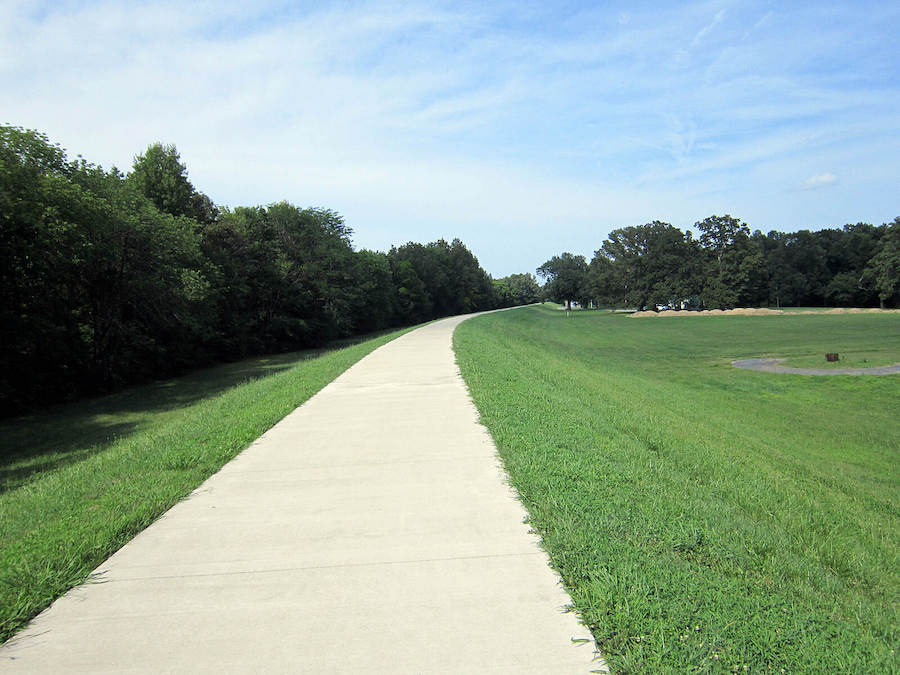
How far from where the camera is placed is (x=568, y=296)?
136 m

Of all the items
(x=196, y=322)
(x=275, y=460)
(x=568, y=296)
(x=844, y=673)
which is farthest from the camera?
(x=568, y=296)

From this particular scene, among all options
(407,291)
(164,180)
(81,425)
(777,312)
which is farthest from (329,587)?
(777,312)

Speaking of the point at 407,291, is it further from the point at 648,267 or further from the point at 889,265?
the point at 889,265

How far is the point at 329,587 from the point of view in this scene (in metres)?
3.23

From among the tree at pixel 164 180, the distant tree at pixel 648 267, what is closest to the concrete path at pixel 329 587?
the tree at pixel 164 180

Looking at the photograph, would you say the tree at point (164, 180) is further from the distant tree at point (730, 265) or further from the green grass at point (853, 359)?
the distant tree at point (730, 265)

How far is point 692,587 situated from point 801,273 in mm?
108739

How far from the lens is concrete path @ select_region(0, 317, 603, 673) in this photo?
8.58 ft

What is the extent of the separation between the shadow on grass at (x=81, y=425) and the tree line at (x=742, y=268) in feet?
274

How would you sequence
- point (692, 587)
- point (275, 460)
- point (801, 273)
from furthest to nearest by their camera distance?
point (801, 273) < point (275, 460) < point (692, 587)

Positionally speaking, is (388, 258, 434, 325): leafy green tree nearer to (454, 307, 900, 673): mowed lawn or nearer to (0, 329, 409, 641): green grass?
(0, 329, 409, 641): green grass

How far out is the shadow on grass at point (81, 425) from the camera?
33.6 ft

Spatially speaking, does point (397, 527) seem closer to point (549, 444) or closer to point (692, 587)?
point (692, 587)

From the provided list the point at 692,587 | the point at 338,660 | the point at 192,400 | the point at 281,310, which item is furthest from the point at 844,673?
the point at 281,310
